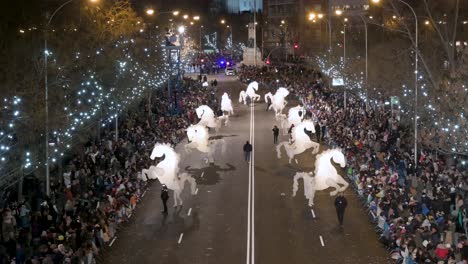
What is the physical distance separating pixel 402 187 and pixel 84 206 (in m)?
11.1

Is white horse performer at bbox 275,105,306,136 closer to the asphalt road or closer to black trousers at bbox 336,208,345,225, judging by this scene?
the asphalt road

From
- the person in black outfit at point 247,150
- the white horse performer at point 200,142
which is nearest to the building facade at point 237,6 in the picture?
the person in black outfit at point 247,150

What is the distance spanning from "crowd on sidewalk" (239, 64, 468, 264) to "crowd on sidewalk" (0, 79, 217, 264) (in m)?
8.70

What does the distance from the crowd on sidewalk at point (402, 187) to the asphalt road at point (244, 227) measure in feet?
2.88

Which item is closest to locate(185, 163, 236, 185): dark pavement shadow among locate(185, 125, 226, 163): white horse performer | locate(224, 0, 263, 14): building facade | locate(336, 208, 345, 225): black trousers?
locate(185, 125, 226, 163): white horse performer

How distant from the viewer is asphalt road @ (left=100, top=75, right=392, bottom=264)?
83.5 feet

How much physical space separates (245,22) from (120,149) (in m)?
138

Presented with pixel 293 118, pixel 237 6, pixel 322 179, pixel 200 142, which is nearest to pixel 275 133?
pixel 293 118

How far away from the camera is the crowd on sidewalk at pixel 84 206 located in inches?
919

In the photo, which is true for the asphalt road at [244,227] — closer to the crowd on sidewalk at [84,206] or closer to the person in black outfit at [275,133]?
the crowd on sidewalk at [84,206]

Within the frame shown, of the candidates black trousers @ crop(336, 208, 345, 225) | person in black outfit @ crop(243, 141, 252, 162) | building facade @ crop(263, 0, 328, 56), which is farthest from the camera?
building facade @ crop(263, 0, 328, 56)

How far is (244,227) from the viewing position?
28.9 m

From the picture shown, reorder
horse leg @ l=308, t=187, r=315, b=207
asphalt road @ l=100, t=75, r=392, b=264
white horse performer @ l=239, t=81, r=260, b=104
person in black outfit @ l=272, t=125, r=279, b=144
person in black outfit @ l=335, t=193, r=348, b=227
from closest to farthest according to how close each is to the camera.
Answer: asphalt road @ l=100, t=75, r=392, b=264, person in black outfit @ l=335, t=193, r=348, b=227, horse leg @ l=308, t=187, r=315, b=207, person in black outfit @ l=272, t=125, r=279, b=144, white horse performer @ l=239, t=81, r=260, b=104

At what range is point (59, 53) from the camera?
34.6m
